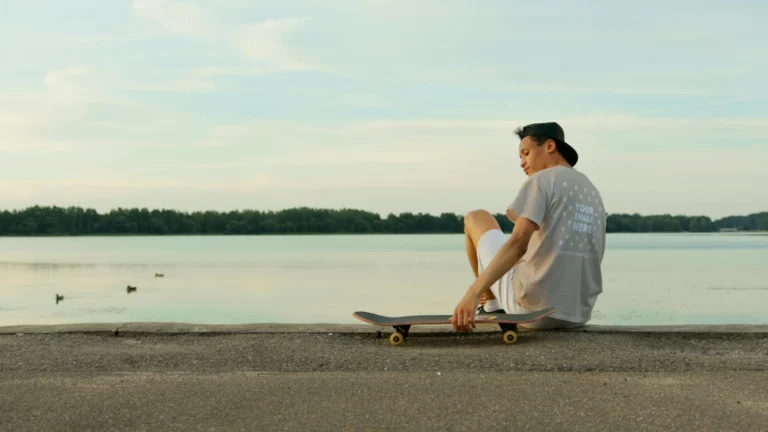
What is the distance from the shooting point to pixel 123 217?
96.9 meters

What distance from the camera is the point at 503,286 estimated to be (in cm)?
627

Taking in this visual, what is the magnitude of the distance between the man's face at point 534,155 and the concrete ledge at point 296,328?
4.29ft

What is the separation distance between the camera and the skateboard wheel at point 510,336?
555 centimetres

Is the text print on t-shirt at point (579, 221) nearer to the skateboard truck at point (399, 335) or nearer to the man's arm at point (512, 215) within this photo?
the man's arm at point (512, 215)

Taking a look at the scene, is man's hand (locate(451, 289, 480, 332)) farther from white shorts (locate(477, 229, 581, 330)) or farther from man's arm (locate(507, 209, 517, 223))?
white shorts (locate(477, 229, 581, 330))

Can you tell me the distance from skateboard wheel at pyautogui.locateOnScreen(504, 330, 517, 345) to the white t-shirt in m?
0.38

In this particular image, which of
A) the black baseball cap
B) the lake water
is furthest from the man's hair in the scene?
the lake water

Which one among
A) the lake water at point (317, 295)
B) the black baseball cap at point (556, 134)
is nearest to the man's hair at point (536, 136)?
the black baseball cap at point (556, 134)

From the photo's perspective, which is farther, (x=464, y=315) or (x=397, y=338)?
(x=397, y=338)

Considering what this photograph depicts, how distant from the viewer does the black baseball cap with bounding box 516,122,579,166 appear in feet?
19.6

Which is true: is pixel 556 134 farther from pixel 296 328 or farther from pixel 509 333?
pixel 296 328

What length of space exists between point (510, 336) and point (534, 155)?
144 cm

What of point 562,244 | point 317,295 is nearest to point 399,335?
point 562,244

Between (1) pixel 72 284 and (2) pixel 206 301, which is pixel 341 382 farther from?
(1) pixel 72 284
